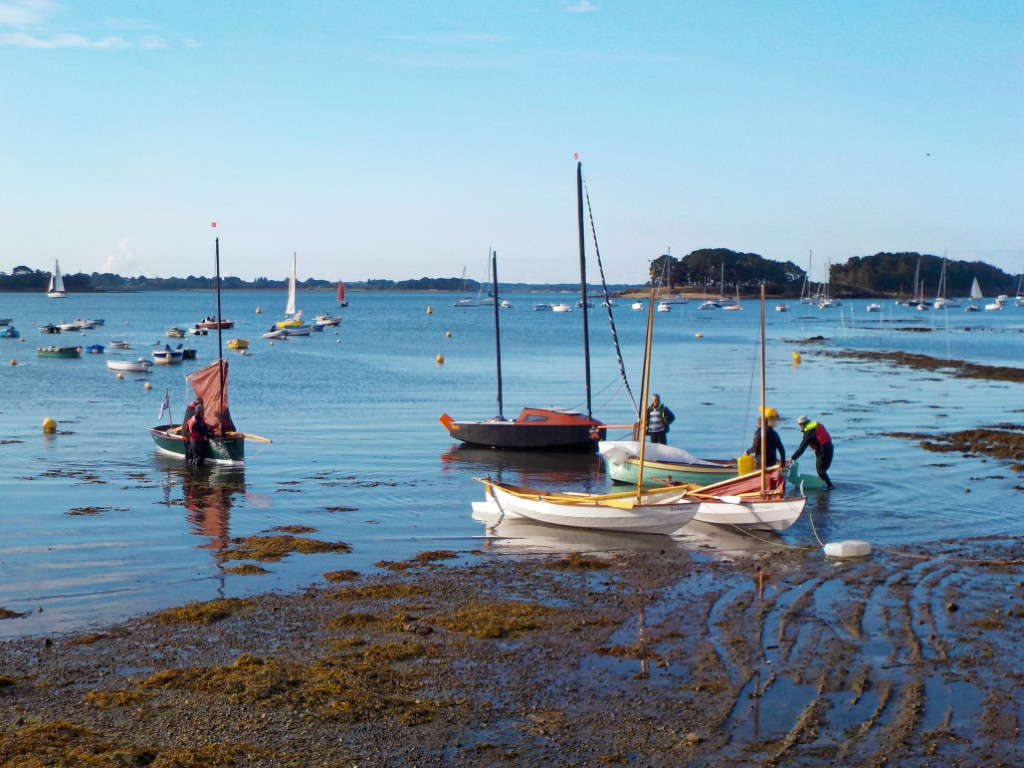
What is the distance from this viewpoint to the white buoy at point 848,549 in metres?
16.8

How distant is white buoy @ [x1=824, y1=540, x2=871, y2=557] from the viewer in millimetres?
16750

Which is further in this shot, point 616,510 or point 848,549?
point 616,510

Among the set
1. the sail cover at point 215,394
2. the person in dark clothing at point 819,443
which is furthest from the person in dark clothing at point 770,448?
the sail cover at point 215,394

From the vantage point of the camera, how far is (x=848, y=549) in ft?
55.0

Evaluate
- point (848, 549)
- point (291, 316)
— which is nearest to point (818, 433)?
point (848, 549)

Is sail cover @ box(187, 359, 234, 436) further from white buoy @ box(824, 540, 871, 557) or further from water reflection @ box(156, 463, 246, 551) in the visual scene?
white buoy @ box(824, 540, 871, 557)

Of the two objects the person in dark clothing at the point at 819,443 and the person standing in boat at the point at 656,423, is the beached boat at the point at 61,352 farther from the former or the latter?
the person in dark clothing at the point at 819,443

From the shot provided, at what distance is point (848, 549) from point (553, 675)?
7370mm

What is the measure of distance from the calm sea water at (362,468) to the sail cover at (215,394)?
4.78 feet

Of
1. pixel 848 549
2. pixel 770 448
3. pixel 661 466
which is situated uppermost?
pixel 770 448

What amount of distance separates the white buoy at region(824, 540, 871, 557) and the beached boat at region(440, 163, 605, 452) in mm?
13939

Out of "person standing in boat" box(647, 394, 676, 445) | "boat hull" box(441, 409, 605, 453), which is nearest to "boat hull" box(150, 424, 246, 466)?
"boat hull" box(441, 409, 605, 453)

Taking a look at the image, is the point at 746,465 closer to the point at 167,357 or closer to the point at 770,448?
the point at 770,448

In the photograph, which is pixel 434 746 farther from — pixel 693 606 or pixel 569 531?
pixel 569 531
